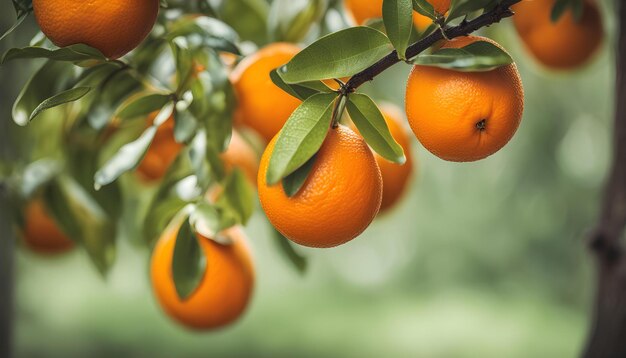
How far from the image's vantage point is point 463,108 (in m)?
0.48

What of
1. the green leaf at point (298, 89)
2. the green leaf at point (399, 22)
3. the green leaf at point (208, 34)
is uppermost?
the green leaf at point (399, 22)

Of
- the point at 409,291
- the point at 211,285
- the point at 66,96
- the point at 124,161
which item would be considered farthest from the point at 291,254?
the point at 409,291

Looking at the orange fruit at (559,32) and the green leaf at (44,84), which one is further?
the orange fruit at (559,32)

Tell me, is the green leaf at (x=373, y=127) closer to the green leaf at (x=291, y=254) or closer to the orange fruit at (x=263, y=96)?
the orange fruit at (x=263, y=96)

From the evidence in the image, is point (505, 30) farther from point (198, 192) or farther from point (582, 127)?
point (582, 127)

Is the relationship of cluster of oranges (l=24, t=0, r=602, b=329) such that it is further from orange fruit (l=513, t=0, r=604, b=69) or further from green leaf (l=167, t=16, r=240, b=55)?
orange fruit (l=513, t=0, r=604, b=69)

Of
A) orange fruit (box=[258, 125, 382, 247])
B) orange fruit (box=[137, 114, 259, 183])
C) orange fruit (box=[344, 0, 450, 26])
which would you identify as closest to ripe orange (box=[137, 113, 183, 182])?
orange fruit (box=[137, 114, 259, 183])

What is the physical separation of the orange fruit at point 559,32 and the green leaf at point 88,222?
19.3 inches

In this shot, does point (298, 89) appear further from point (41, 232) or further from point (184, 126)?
point (41, 232)

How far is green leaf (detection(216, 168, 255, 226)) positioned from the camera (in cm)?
70

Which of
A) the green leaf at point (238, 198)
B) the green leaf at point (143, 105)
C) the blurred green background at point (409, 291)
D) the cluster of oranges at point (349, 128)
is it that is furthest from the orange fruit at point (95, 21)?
the blurred green background at point (409, 291)

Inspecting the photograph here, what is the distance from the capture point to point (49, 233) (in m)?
0.94

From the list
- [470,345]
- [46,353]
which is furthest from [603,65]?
[46,353]

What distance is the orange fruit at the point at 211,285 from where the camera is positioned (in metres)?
0.71
